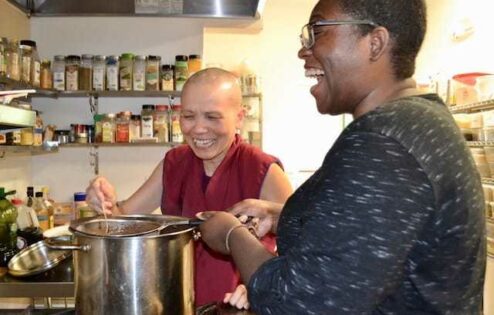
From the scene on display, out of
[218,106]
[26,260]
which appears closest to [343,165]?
[218,106]

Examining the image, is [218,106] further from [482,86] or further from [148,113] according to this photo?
[482,86]

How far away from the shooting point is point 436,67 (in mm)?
2707

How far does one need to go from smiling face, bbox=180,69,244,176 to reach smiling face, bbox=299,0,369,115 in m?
0.56

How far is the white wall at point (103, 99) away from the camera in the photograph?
2.25 metres

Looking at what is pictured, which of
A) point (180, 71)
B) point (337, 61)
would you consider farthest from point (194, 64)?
point (337, 61)

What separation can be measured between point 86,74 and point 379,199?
1.90 meters

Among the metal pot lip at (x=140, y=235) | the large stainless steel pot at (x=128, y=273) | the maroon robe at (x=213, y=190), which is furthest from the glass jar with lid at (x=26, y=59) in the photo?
the large stainless steel pot at (x=128, y=273)

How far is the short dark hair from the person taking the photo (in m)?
0.57

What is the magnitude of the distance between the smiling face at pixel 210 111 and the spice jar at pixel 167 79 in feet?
3.06

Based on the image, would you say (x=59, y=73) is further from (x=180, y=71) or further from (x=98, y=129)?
(x=180, y=71)

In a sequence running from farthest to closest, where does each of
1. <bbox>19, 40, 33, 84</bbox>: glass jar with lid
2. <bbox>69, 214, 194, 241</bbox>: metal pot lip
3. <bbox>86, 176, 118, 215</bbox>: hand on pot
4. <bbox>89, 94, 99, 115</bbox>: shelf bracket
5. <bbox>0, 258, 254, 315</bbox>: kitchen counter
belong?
<bbox>89, 94, 99, 115</bbox>: shelf bracket
<bbox>19, 40, 33, 84</bbox>: glass jar with lid
<bbox>0, 258, 254, 315</bbox>: kitchen counter
<bbox>86, 176, 118, 215</bbox>: hand on pot
<bbox>69, 214, 194, 241</bbox>: metal pot lip

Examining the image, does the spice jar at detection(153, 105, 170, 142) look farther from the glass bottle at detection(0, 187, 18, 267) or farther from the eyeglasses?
the eyeglasses

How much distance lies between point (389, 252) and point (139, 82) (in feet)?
5.91

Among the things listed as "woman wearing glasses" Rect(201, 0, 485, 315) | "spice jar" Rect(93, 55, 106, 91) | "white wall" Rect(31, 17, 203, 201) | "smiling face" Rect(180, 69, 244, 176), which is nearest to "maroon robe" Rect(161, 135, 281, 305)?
"smiling face" Rect(180, 69, 244, 176)
